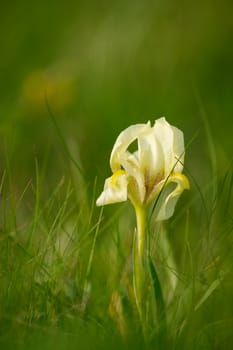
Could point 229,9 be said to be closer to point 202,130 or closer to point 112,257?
point 202,130

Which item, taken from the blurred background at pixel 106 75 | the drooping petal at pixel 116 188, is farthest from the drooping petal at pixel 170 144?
the blurred background at pixel 106 75

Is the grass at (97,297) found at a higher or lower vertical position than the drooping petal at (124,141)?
lower

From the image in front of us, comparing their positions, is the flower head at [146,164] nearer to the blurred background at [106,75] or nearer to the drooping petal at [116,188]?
the drooping petal at [116,188]

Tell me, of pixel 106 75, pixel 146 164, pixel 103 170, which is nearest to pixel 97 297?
pixel 146 164

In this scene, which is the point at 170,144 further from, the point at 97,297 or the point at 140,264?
the point at 97,297

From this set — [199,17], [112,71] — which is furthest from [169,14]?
[112,71]

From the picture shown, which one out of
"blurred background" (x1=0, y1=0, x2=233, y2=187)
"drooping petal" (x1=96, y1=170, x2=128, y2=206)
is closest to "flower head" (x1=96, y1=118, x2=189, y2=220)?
"drooping petal" (x1=96, y1=170, x2=128, y2=206)

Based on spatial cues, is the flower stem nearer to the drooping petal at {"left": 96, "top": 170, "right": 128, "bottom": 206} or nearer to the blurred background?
the drooping petal at {"left": 96, "top": 170, "right": 128, "bottom": 206}
